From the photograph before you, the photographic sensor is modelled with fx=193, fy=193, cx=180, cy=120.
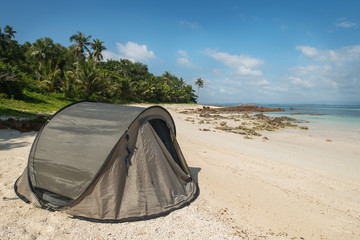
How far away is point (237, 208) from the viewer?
14.1 feet

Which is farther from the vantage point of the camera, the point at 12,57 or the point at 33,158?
the point at 12,57

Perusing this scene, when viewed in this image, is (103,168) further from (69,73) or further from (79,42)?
(79,42)

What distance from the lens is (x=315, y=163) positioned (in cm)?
843

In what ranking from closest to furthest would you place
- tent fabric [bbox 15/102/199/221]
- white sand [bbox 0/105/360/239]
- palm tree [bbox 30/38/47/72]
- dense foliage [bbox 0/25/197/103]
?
1. white sand [bbox 0/105/360/239]
2. tent fabric [bbox 15/102/199/221]
3. dense foliage [bbox 0/25/197/103]
4. palm tree [bbox 30/38/47/72]

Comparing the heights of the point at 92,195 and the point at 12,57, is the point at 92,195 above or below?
below

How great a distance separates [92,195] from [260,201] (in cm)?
381

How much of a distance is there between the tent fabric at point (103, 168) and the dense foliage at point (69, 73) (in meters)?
15.4

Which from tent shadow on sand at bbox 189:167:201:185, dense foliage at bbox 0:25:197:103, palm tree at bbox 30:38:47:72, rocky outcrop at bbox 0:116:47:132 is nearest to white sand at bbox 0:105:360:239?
tent shadow on sand at bbox 189:167:201:185

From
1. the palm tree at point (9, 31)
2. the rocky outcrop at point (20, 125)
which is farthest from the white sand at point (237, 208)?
the palm tree at point (9, 31)

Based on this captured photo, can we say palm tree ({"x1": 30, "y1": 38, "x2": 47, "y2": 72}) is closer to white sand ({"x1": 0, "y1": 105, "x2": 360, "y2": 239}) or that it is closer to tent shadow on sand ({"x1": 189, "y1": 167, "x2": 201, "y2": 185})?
white sand ({"x1": 0, "y1": 105, "x2": 360, "y2": 239})

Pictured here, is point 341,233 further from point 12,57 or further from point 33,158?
point 12,57

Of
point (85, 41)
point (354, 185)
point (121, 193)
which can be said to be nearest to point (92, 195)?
point (121, 193)

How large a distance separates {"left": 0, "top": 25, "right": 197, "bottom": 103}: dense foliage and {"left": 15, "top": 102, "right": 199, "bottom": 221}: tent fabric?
50.6ft

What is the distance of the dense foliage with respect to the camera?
21359 millimetres
